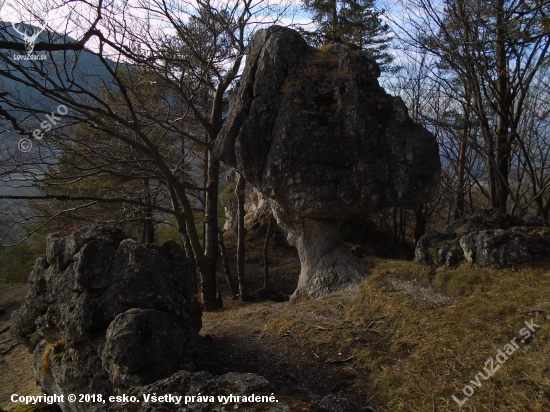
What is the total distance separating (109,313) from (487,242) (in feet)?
16.7

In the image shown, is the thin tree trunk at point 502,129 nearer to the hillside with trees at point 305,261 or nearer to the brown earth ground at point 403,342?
the hillside with trees at point 305,261

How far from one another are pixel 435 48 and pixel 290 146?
16.7 feet

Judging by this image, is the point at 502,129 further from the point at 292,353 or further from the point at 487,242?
the point at 292,353

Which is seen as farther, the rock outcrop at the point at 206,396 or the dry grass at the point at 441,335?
the dry grass at the point at 441,335

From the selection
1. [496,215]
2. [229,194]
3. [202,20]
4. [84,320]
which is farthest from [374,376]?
[229,194]

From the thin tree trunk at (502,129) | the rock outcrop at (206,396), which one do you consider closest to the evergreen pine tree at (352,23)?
the thin tree trunk at (502,129)

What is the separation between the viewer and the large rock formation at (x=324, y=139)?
6602mm

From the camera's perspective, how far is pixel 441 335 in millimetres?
4441

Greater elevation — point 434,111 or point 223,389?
point 434,111

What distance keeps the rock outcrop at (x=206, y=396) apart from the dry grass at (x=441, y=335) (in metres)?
1.20

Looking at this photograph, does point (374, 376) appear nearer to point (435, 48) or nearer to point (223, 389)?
point (223, 389)

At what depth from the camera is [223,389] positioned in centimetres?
320

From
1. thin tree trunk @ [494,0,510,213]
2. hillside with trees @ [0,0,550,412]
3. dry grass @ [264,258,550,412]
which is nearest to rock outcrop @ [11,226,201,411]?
hillside with trees @ [0,0,550,412]

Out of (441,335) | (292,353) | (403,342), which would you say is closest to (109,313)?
(292,353)
